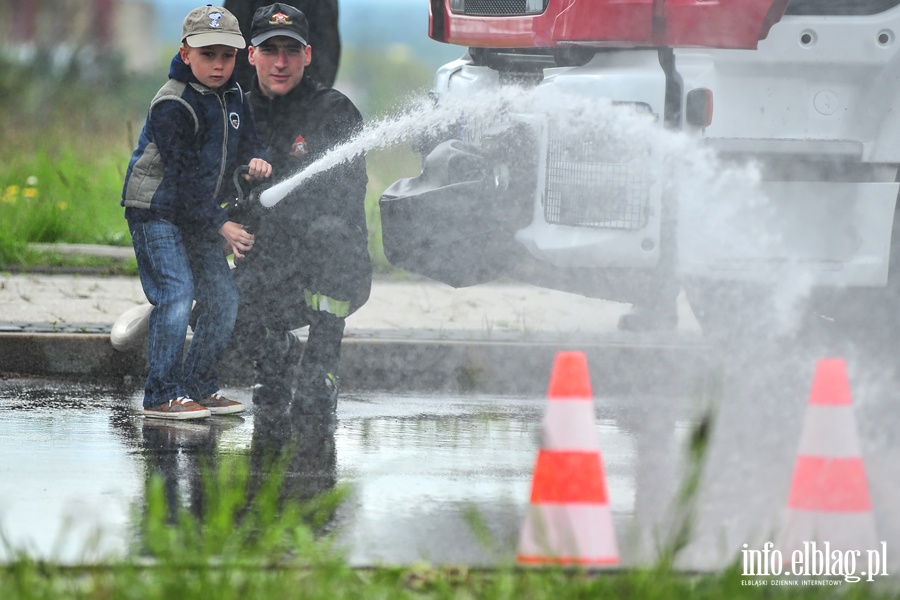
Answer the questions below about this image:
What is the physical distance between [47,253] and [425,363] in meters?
3.01

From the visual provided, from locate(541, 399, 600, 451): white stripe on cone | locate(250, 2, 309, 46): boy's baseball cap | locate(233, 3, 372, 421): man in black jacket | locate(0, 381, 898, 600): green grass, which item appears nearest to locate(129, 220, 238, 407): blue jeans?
locate(233, 3, 372, 421): man in black jacket

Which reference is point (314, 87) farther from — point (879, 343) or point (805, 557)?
point (805, 557)

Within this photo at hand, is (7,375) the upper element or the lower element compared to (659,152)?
lower

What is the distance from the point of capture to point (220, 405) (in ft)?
19.2

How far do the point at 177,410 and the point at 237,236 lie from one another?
0.72 meters

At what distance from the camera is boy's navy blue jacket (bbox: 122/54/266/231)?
18.4ft

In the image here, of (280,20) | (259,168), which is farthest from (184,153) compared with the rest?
(280,20)

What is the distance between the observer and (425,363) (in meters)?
6.65

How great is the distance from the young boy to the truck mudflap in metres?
0.60

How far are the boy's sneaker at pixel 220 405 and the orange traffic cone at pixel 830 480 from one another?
110 inches

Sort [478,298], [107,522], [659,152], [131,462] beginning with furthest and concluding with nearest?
[478,298] → [659,152] → [131,462] → [107,522]

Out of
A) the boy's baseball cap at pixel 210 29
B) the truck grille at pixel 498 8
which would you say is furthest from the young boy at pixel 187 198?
the truck grille at pixel 498 8

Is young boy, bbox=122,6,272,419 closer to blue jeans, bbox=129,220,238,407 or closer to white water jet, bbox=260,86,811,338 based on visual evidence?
blue jeans, bbox=129,220,238,407

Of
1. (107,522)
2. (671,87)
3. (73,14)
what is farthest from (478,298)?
(73,14)
